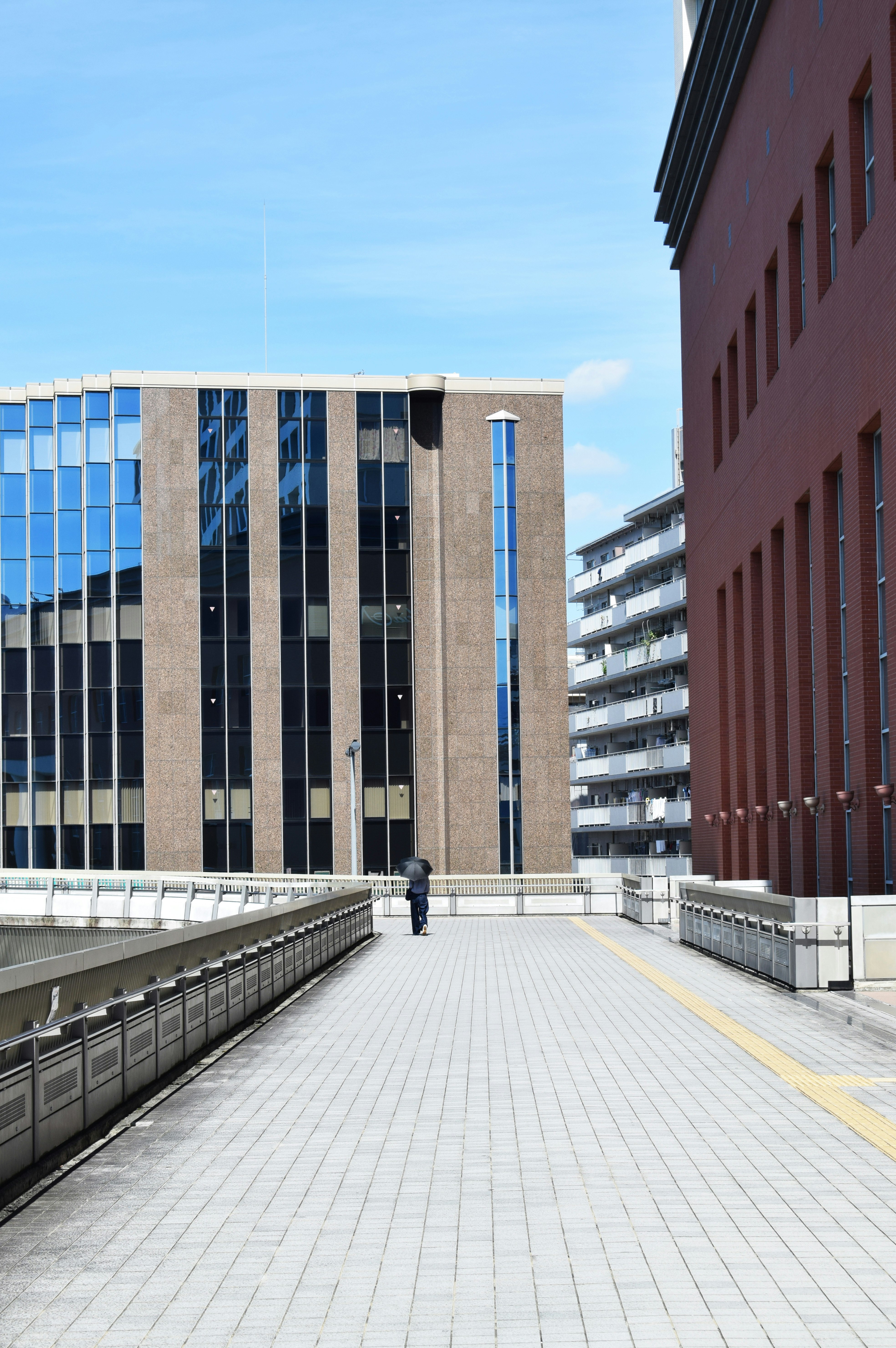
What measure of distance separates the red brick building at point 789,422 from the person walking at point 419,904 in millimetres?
7094

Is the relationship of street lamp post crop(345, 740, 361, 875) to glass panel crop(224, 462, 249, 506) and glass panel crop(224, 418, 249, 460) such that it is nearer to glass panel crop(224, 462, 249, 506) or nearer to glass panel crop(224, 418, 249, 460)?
glass panel crop(224, 462, 249, 506)

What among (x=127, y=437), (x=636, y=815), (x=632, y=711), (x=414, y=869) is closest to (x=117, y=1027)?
(x=414, y=869)

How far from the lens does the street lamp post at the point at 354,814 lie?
46.0 meters

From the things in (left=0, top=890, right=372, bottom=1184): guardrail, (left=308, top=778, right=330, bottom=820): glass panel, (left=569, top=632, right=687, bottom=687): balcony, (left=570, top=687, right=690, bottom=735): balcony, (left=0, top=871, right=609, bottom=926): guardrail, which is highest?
(left=569, top=632, right=687, bottom=687): balcony

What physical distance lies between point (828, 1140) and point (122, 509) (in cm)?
4845

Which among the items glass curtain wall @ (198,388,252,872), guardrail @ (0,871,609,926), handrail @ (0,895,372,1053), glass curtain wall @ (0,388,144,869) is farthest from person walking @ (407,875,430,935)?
glass curtain wall @ (0,388,144,869)

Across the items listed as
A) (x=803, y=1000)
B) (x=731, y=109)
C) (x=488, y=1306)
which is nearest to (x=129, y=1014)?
(x=488, y=1306)

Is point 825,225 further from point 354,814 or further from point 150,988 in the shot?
point 354,814

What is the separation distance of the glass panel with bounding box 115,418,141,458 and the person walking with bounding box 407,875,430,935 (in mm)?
28588

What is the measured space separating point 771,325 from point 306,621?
24886mm

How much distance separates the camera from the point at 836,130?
2625 cm

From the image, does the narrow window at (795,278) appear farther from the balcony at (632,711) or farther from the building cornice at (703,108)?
the balcony at (632,711)

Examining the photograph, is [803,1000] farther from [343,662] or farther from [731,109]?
[343,662]

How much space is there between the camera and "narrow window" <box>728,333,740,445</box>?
38.9 meters
